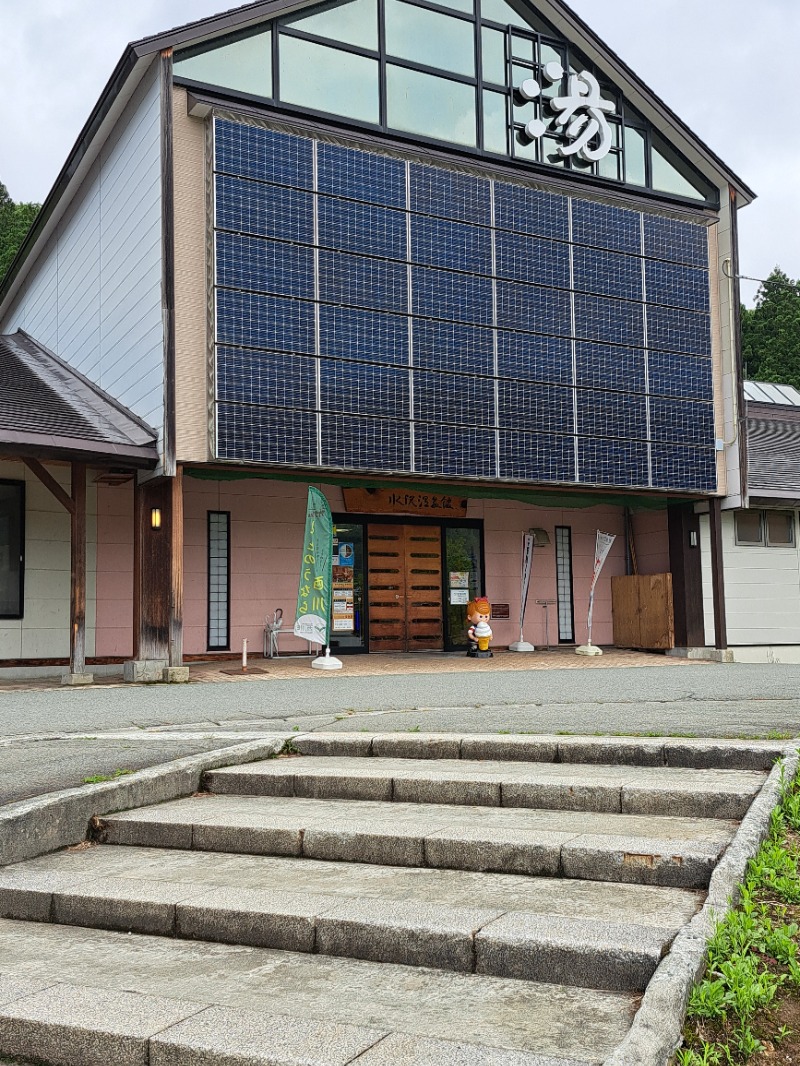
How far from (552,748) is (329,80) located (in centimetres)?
1213

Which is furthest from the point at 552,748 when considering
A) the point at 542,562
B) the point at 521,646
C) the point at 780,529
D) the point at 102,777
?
the point at 780,529

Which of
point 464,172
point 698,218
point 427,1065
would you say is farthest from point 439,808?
point 698,218

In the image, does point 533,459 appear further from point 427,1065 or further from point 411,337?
point 427,1065

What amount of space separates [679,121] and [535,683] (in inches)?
448

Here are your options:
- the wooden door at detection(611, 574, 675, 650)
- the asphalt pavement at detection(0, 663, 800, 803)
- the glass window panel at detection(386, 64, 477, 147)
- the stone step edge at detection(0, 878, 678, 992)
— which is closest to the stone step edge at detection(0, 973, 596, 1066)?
the stone step edge at detection(0, 878, 678, 992)

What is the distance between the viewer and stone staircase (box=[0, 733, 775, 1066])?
116 inches

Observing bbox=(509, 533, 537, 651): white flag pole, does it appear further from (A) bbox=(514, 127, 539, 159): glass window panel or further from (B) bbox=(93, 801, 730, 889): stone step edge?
(B) bbox=(93, 801, 730, 889): stone step edge

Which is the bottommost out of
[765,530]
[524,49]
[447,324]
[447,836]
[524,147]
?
[447,836]

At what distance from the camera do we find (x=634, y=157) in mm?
17828

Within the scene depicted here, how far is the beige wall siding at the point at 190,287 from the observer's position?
43.6 feet

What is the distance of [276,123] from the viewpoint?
1409 centimetres

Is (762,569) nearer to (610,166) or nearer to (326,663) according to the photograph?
(610,166)

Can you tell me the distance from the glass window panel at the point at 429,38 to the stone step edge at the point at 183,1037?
15.2m

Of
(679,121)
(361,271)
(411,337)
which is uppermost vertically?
(679,121)
